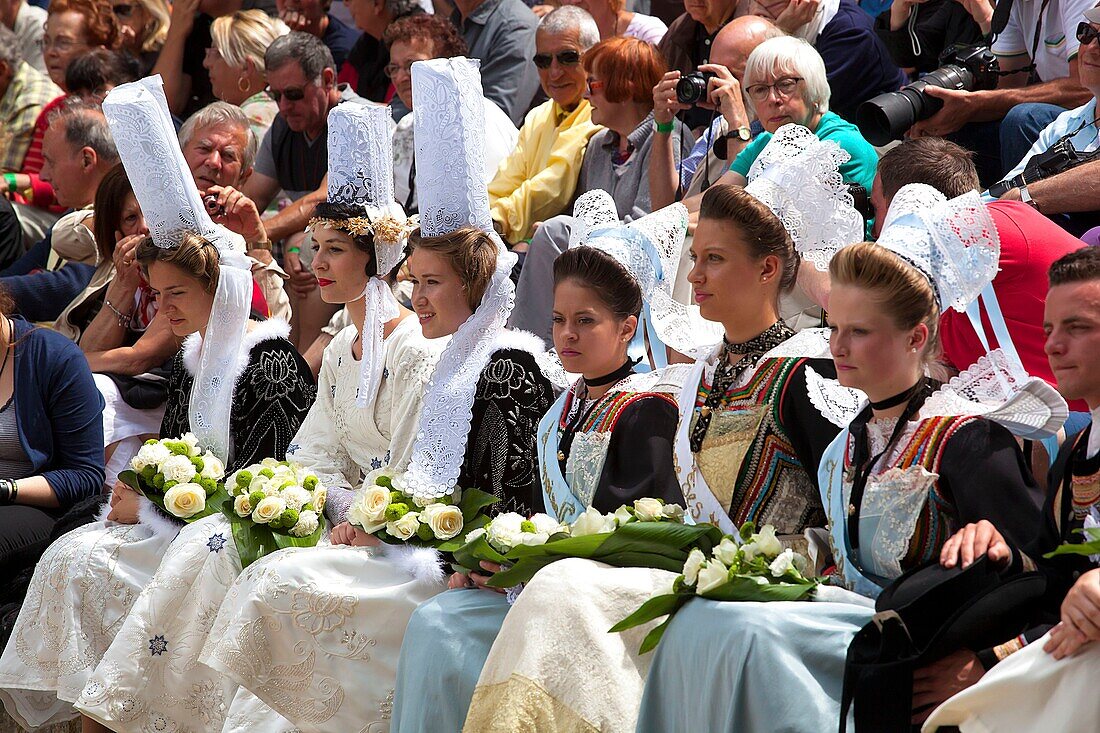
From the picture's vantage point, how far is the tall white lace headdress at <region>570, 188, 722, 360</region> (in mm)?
3963

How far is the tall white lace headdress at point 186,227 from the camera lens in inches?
200

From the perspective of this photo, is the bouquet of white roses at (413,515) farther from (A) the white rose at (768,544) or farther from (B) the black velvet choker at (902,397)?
(B) the black velvet choker at (902,397)

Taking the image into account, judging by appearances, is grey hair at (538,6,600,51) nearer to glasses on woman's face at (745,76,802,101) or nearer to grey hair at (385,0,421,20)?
glasses on woman's face at (745,76,802,101)

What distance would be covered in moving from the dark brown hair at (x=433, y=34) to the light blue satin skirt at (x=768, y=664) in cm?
471

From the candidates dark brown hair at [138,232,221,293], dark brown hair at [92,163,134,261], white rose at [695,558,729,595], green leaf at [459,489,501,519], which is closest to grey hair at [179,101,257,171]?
dark brown hair at [92,163,134,261]

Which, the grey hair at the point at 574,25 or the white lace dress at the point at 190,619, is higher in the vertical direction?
the grey hair at the point at 574,25

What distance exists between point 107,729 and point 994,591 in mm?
2995

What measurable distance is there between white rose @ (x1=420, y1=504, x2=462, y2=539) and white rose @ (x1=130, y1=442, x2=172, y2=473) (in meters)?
1.15

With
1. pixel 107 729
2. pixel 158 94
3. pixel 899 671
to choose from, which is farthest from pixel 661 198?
pixel 899 671

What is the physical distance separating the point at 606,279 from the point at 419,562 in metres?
0.95

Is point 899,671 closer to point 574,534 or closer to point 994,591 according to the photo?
point 994,591

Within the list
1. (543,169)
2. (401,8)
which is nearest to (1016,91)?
(543,169)

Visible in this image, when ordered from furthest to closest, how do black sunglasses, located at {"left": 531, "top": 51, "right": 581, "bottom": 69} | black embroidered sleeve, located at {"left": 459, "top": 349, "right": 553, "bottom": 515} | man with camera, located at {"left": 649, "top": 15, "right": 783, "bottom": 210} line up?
black sunglasses, located at {"left": 531, "top": 51, "right": 581, "bottom": 69} → man with camera, located at {"left": 649, "top": 15, "right": 783, "bottom": 210} → black embroidered sleeve, located at {"left": 459, "top": 349, "right": 553, "bottom": 515}

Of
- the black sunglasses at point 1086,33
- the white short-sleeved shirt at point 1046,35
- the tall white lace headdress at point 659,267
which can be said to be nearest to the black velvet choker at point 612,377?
the tall white lace headdress at point 659,267
